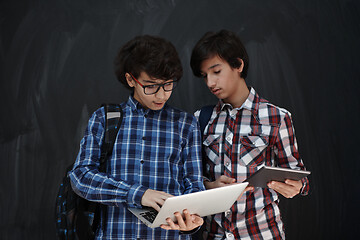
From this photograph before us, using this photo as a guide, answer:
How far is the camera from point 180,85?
1824 millimetres

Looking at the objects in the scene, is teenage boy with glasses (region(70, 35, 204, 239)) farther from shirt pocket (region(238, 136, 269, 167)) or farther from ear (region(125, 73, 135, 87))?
shirt pocket (region(238, 136, 269, 167))

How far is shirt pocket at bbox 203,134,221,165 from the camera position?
55.4 inches

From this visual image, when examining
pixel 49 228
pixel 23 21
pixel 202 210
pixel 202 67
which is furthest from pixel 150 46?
pixel 49 228

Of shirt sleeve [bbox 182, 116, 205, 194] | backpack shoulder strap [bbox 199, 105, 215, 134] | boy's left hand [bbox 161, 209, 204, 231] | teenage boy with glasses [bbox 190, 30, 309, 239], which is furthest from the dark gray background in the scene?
boy's left hand [bbox 161, 209, 204, 231]

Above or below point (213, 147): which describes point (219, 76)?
above

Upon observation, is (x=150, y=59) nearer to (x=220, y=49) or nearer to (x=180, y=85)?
(x=220, y=49)

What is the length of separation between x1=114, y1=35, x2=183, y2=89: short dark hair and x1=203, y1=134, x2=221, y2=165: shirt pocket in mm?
323

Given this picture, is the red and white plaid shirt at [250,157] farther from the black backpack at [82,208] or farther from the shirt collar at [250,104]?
the black backpack at [82,208]

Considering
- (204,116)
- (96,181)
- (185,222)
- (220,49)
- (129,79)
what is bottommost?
(185,222)

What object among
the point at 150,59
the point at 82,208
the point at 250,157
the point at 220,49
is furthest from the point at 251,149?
the point at 82,208

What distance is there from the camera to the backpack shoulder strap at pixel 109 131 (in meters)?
1.24

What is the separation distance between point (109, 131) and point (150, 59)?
1.04ft

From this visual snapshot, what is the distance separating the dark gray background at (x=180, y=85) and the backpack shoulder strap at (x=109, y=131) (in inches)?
21.2

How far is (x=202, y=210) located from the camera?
110 cm
